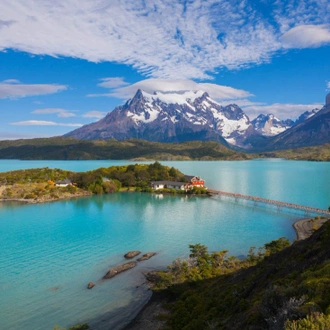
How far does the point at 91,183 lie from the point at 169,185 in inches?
1018

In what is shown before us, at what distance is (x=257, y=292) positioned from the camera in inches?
658

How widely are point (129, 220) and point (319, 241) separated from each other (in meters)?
45.0

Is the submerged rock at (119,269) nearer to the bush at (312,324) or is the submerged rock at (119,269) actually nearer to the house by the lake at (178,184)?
the bush at (312,324)

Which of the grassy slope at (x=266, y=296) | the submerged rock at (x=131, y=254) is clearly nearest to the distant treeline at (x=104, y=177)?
the submerged rock at (x=131, y=254)

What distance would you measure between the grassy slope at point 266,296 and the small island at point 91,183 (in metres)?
69.0

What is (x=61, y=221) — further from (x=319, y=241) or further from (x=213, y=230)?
(x=319, y=241)

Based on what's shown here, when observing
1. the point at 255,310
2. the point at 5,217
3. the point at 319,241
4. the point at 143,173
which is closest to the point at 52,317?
the point at 255,310

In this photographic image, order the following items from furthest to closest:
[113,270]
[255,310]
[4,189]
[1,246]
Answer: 1. [4,189]
2. [1,246]
3. [113,270]
4. [255,310]

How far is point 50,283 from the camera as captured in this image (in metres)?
31.2

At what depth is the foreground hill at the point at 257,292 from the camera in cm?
1025

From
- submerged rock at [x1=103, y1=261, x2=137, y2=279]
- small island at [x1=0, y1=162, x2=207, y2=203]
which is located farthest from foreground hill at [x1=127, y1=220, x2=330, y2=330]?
small island at [x1=0, y1=162, x2=207, y2=203]

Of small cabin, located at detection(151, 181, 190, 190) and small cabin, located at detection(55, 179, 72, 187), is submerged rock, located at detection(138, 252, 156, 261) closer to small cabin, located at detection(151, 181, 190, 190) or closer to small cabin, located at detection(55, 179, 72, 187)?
small cabin, located at detection(151, 181, 190, 190)

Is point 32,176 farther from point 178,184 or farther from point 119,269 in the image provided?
point 119,269

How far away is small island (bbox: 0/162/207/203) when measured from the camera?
3493 inches
